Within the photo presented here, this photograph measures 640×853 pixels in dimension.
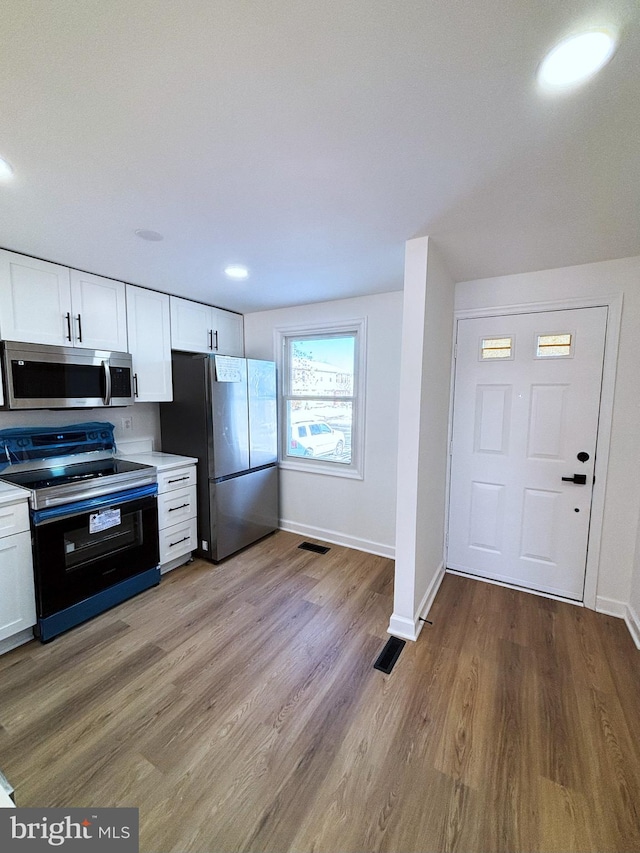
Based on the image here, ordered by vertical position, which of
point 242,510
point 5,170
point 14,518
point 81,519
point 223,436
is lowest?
point 242,510

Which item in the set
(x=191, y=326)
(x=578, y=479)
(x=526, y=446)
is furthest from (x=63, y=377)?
(x=578, y=479)

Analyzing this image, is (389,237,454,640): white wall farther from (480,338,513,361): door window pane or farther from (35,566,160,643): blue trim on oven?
(35,566,160,643): blue trim on oven

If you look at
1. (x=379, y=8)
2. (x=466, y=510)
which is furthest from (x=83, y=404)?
(x=466, y=510)

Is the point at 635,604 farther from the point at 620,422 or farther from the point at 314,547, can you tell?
the point at 314,547

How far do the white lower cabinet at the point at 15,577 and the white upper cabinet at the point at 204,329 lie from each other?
174 centimetres

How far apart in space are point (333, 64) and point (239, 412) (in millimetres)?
2483

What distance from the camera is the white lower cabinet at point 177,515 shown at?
8.86 feet

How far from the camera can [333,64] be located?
2.96ft

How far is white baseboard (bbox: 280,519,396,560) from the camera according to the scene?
3.17 metres

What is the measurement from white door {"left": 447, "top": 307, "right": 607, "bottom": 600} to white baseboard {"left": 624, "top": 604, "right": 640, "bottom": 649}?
27cm

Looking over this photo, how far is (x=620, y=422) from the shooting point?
2244mm

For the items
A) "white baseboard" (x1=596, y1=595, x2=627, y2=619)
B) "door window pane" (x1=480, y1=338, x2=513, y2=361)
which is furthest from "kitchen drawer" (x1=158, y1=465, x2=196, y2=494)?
"white baseboard" (x1=596, y1=595, x2=627, y2=619)

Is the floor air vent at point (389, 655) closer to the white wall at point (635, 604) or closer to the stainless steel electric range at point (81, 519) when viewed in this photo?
the white wall at point (635, 604)

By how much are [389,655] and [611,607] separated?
1.66 m
